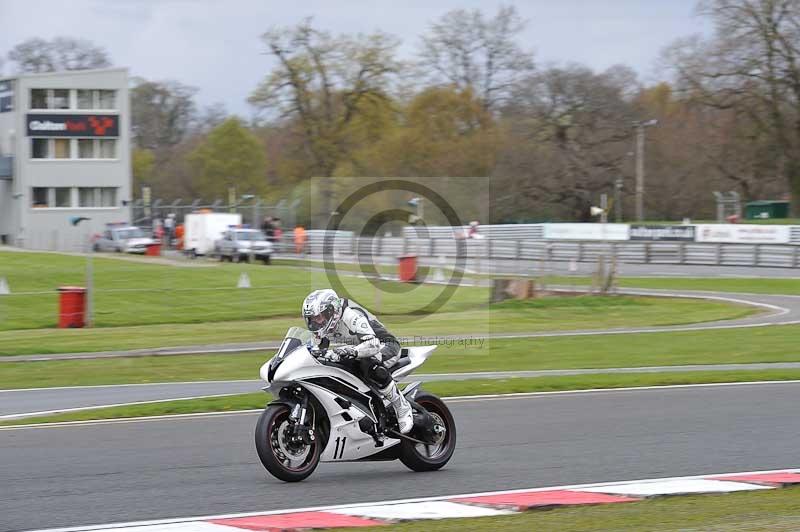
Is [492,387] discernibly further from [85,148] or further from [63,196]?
[85,148]

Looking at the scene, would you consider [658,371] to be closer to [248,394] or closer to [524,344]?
[524,344]

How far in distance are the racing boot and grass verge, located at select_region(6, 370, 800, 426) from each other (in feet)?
16.5

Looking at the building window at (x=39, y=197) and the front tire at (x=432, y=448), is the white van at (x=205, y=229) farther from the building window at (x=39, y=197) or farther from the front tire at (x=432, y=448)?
the front tire at (x=432, y=448)

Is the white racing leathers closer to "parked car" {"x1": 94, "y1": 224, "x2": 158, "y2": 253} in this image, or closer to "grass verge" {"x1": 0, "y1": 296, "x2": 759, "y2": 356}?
"grass verge" {"x1": 0, "y1": 296, "x2": 759, "y2": 356}

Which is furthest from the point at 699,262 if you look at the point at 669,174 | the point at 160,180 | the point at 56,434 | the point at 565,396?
the point at 160,180

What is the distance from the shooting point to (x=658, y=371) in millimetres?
18172

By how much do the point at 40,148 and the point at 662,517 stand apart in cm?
6550

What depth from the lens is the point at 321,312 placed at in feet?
27.3

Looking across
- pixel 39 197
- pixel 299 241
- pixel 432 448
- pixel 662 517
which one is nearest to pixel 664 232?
pixel 299 241

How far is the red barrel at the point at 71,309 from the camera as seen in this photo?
25875 millimetres

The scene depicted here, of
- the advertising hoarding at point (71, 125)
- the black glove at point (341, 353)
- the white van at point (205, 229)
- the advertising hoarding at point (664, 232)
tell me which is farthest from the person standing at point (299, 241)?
the advertising hoarding at point (71, 125)

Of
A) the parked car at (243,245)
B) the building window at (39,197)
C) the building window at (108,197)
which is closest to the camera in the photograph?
the parked car at (243,245)

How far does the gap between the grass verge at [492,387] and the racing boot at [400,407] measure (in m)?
5.02

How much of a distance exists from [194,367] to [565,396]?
313 inches
